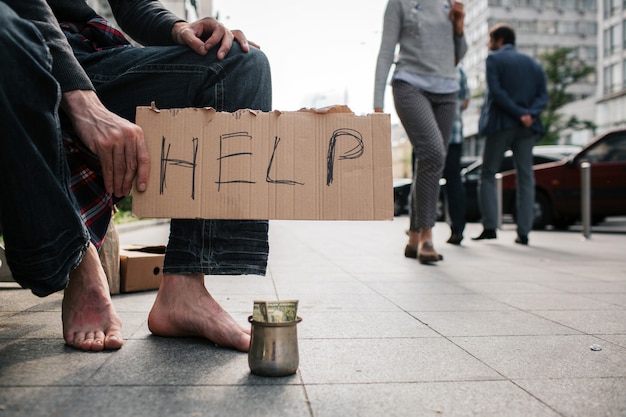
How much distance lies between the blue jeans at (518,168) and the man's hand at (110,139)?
5.49 metres

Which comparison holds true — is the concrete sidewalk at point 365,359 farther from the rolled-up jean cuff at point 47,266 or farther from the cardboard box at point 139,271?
the rolled-up jean cuff at point 47,266

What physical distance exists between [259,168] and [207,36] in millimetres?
659

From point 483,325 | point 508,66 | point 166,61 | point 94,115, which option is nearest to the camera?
point 94,115

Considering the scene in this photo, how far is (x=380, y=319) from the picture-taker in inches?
101

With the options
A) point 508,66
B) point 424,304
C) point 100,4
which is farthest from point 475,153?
point 424,304

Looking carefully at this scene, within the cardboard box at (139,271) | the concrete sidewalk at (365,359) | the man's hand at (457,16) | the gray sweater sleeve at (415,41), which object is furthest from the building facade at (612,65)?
the cardboard box at (139,271)

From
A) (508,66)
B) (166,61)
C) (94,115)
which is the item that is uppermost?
(508,66)

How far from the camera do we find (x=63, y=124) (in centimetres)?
189

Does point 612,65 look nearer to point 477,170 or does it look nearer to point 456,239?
point 477,170

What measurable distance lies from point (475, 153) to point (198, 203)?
6474 centimetres

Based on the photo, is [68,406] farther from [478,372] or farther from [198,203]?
[478,372]

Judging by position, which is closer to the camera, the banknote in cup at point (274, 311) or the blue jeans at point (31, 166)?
the blue jeans at point (31, 166)

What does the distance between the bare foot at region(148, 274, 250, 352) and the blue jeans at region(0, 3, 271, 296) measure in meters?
0.06

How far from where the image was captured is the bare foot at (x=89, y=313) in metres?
1.94
